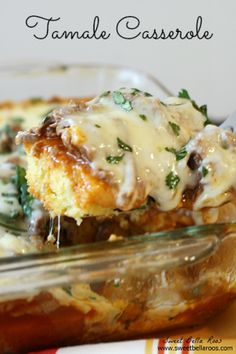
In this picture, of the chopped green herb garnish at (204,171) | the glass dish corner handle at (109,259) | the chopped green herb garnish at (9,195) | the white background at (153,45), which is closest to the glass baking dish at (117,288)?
the glass dish corner handle at (109,259)

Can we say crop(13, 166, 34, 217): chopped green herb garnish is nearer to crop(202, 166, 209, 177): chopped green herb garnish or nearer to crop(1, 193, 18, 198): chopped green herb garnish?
crop(1, 193, 18, 198): chopped green herb garnish

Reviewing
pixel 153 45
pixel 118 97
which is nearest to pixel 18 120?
pixel 118 97

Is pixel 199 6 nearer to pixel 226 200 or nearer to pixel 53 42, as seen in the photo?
pixel 53 42

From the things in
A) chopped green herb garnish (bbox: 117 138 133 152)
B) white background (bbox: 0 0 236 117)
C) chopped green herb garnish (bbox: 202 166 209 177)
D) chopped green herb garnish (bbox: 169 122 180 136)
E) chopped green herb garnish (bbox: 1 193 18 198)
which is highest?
white background (bbox: 0 0 236 117)

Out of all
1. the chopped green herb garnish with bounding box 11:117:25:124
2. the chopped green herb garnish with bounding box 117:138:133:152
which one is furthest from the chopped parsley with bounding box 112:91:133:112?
the chopped green herb garnish with bounding box 11:117:25:124

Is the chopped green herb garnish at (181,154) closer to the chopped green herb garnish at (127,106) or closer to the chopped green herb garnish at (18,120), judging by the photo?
the chopped green herb garnish at (127,106)

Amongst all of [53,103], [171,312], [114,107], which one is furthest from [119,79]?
[171,312]
